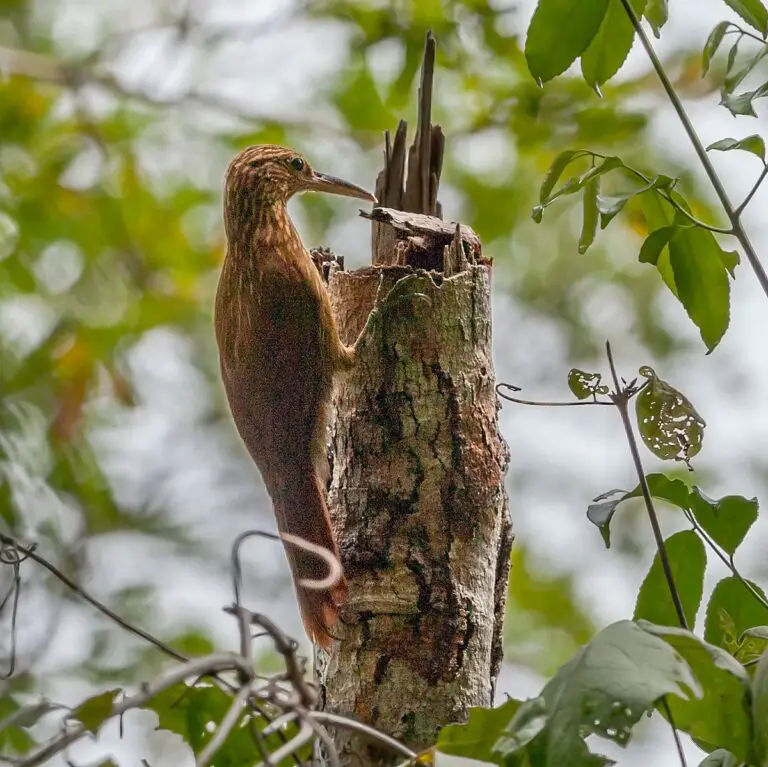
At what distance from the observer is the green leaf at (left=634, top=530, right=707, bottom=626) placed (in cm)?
178

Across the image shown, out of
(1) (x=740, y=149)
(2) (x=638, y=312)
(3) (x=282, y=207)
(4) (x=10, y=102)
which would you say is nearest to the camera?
(1) (x=740, y=149)

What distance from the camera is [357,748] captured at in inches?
79.4

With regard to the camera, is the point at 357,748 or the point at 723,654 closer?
the point at 723,654

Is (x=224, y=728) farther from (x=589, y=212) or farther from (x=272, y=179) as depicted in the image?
(x=272, y=179)

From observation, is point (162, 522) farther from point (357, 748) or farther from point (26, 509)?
point (357, 748)

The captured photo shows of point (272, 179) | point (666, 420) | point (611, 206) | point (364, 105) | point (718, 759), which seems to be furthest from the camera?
point (364, 105)

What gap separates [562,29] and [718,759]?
43.3 inches

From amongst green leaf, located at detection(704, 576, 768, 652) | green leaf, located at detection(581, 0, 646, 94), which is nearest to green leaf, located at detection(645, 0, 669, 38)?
green leaf, located at detection(581, 0, 646, 94)

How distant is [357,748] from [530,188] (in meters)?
5.50

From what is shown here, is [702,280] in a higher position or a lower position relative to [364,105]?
lower

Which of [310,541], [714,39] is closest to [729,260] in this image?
[714,39]

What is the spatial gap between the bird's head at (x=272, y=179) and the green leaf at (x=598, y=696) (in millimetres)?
1892

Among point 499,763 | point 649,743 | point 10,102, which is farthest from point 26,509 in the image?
point 649,743

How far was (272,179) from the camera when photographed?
3.07 metres
